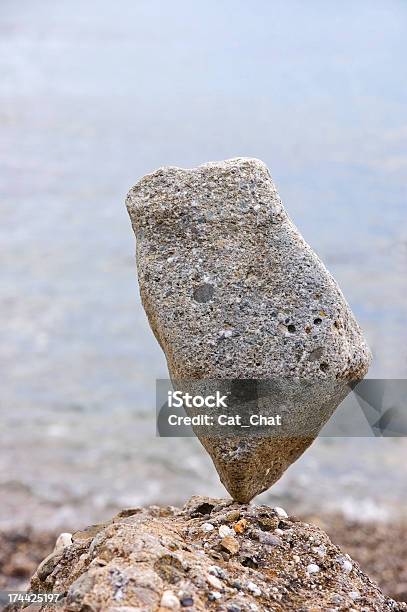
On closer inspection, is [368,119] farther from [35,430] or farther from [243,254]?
[243,254]

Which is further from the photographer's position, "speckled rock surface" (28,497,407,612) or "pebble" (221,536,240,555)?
"pebble" (221,536,240,555)

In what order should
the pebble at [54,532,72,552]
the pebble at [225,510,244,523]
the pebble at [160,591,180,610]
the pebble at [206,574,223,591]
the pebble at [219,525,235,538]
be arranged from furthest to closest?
the pebble at [54,532,72,552]
the pebble at [225,510,244,523]
the pebble at [219,525,235,538]
the pebble at [206,574,223,591]
the pebble at [160,591,180,610]

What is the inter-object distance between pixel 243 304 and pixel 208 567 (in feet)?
2.79

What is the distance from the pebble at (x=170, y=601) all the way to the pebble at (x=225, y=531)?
0.53 metres

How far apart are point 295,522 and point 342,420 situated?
2.10 feet

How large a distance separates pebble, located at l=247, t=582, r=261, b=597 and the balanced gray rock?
53 centimetres

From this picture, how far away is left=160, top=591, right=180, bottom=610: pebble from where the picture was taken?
2.17 metres

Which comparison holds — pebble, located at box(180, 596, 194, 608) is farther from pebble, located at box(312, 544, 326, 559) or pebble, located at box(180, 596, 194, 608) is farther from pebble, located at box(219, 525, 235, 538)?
pebble, located at box(312, 544, 326, 559)

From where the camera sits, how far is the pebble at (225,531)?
2732 mm

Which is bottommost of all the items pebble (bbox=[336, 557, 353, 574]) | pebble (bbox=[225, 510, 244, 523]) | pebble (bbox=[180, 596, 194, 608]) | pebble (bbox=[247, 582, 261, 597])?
pebble (bbox=[336, 557, 353, 574])

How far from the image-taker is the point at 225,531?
275cm

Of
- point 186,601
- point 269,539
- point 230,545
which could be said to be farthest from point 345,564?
point 186,601

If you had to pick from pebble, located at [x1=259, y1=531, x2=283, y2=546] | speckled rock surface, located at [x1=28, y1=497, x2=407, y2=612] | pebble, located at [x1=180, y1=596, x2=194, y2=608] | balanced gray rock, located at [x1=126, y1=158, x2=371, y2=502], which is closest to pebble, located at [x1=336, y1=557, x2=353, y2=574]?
speckled rock surface, located at [x1=28, y1=497, x2=407, y2=612]

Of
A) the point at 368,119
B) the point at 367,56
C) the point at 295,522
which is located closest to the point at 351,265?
the point at 368,119
